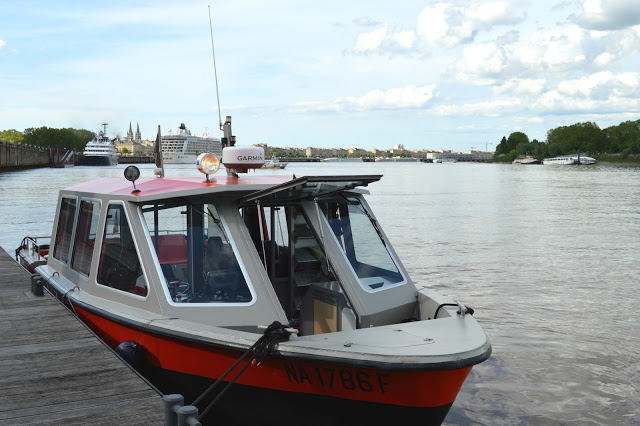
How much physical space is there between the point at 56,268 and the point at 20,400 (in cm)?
447

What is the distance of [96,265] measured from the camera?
812 cm

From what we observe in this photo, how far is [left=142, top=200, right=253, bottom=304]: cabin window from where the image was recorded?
6906 mm

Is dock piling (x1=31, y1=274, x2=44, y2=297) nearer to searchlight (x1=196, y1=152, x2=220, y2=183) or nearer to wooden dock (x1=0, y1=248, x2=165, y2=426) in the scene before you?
wooden dock (x1=0, y1=248, x2=165, y2=426)

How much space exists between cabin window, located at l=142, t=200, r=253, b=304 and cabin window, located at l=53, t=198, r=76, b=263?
271 centimetres

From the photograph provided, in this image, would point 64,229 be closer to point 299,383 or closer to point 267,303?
point 267,303

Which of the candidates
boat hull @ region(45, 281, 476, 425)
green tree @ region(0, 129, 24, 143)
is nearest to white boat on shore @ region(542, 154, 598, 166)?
green tree @ region(0, 129, 24, 143)

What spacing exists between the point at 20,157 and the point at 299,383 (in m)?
121

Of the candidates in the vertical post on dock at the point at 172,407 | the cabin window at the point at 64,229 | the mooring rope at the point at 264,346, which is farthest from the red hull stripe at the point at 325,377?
the cabin window at the point at 64,229

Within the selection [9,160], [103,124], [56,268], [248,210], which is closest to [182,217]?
[248,210]

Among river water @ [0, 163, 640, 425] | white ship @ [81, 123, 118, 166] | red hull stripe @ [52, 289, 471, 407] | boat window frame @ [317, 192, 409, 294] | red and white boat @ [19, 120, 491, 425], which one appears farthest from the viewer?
white ship @ [81, 123, 118, 166]

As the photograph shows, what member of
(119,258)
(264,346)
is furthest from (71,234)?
(264,346)

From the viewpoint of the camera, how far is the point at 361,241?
758cm

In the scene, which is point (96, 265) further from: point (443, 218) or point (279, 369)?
point (443, 218)

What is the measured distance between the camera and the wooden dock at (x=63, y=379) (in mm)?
5543
